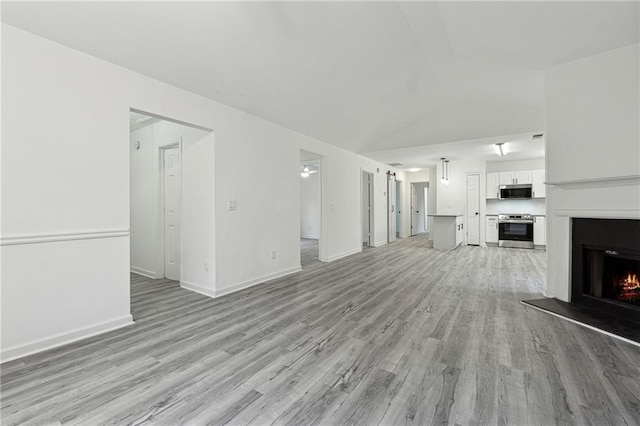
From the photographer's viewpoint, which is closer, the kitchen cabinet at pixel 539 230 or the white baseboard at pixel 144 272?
the white baseboard at pixel 144 272

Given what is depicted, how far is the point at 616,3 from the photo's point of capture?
2.35m

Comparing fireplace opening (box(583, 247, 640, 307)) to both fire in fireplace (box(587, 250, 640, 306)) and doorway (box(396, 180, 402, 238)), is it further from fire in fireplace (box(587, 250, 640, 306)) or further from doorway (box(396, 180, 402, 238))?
doorway (box(396, 180, 402, 238))

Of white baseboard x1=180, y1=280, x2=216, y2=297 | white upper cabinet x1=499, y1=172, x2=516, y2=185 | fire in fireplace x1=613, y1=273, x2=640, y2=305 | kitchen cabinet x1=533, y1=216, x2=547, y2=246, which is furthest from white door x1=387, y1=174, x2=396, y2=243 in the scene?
white baseboard x1=180, y1=280, x2=216, y2=297

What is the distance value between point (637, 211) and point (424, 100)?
3.16m

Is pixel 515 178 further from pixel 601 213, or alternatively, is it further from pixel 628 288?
pixel 628 288

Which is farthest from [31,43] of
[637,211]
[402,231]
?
[402,231]

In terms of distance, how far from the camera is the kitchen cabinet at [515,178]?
7334 mm

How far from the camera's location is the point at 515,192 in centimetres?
744

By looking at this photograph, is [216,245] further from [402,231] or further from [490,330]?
[402,231]

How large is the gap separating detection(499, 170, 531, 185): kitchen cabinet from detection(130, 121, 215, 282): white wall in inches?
302

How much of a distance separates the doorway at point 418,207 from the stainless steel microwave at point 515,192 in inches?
136

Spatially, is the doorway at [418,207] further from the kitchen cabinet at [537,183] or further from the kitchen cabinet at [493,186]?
the kitchen cabinet at [537,183]

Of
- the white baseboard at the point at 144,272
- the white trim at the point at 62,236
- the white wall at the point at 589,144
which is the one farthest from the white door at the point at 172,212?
the white wall at the point at 589,144

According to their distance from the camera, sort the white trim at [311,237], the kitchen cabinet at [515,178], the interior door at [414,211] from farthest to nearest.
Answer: the interior door at [414,211] < the white trim at [311,237] < the kitchen cabinet at [515,178]
